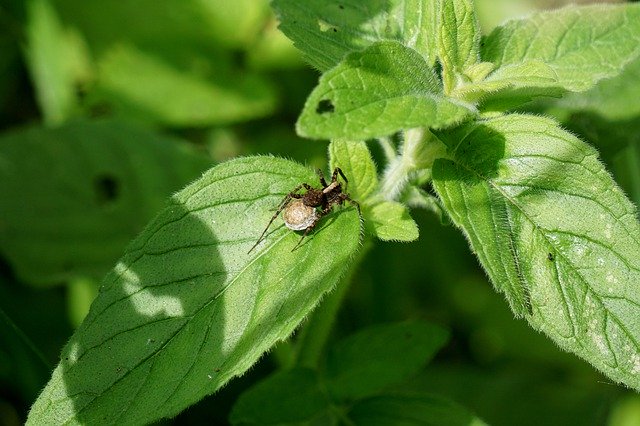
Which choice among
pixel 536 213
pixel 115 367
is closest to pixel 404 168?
pixel 536 213

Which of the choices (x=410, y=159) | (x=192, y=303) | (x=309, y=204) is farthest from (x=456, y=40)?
(x=192, y=303)

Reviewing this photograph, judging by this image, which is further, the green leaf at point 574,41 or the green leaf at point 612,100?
the green leaf at point 612,100

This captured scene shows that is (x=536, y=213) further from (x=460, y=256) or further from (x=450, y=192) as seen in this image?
(x=460, y=256)

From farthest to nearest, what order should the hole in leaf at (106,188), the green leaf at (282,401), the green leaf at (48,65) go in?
the green leaf at (48,65)
the hole in leaf at (106,188)
the green leaf at (282,401)

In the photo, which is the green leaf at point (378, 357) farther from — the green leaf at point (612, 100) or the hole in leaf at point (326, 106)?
the green leaf at point (612, 100)

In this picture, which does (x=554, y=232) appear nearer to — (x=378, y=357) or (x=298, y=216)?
(x=298, y=216)

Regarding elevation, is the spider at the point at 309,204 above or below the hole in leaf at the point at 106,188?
above

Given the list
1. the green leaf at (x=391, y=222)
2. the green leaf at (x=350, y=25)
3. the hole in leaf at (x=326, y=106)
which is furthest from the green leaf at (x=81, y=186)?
the green leaf at (x=391, y=222)
